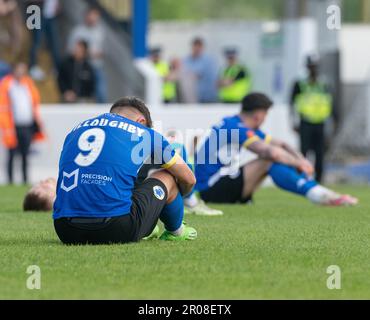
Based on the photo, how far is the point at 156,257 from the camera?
8.91m

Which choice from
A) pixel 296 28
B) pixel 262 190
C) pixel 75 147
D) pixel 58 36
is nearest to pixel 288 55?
pixel 296 28

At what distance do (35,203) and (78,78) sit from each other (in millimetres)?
10342

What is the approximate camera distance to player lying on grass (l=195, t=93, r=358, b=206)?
14477mm

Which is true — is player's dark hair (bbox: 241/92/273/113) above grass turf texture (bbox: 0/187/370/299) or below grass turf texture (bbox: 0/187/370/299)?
above

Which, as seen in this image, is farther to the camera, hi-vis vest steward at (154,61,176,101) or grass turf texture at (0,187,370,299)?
hi-vis vest steward at (154,61,176,101)

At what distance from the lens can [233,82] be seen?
26125 mm

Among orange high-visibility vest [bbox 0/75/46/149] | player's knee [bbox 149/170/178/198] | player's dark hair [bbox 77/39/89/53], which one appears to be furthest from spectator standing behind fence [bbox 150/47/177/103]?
player's knee [bbox 149/170/178/198]

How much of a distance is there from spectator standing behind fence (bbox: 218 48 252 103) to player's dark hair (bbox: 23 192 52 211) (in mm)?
12188

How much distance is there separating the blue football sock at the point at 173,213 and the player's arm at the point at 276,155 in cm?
461

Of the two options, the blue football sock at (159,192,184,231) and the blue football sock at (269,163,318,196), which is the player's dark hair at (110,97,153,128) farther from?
the blue football sock at (269,163,318,196)

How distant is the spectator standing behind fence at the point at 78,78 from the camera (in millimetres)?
23922

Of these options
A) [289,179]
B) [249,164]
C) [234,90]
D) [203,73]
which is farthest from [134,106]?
[203,73]

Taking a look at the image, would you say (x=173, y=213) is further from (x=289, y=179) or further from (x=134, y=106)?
(x=289, y=179)

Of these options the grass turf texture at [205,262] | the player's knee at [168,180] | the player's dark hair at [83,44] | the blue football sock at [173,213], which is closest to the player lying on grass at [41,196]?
the grass turf texture at [205,262]
